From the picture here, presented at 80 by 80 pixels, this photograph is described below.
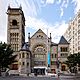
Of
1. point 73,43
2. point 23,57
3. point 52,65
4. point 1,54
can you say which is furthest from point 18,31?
point 73,43

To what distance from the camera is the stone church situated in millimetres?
99000

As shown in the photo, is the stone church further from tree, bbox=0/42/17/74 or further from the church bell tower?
tree, bbox=0/42/17/74

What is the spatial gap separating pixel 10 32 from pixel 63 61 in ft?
81.1

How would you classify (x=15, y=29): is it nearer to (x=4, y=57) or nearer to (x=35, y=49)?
(x=35, y=49)

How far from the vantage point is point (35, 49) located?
104062mm

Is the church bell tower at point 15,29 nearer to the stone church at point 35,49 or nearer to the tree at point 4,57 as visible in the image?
the stone church at point 35,49

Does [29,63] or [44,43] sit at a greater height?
[44,43]

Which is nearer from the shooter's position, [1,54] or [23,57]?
[1,54]

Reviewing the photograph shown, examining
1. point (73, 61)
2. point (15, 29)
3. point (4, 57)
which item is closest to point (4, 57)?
point (4, 57)

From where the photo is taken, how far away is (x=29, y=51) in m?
100

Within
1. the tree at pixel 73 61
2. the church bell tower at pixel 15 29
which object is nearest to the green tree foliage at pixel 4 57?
the church bell tower at pixel 15 29

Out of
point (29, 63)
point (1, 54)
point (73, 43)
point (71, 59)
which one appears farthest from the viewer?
point (73, 43)

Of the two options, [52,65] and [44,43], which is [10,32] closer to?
[44,43]

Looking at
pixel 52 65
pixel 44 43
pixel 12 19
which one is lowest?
pixel 52 65
